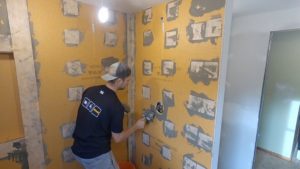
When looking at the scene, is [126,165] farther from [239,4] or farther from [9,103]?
[239,4]

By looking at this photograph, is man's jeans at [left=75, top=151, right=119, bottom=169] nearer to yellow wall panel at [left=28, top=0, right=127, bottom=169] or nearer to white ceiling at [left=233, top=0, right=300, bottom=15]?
yellow wall panel at [left=28, top=0, right=127, bottom=169]

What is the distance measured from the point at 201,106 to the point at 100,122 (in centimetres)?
79

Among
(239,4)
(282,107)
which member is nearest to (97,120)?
(239,4)

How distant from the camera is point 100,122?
4.28 feet

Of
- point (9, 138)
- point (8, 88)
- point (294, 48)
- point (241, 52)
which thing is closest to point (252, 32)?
point (241, 52)

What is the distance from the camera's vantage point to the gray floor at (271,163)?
2508mm

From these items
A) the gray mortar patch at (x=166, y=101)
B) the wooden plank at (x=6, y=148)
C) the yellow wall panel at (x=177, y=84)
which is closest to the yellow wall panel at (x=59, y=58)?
the wooden plank at (x=6, y=148)

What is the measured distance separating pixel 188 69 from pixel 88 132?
93cm

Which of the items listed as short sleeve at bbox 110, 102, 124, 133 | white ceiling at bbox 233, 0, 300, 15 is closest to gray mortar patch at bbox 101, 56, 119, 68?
short sleeve at bbox 110, 102, 124, 133

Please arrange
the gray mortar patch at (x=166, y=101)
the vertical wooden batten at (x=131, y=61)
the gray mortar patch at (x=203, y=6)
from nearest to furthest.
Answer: the gray mortar patch at (x=203, y=6) < the gray mortar patch at (x=166, y=101) < the vertical wooden batten at (x=131, y=61)

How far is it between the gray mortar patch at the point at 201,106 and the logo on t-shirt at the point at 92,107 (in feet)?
2.33

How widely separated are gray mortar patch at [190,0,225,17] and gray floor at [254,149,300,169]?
2500mm

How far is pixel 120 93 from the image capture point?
1902mm

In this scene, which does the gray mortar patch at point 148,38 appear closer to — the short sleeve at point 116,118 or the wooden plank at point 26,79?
the short sleeve at point 116,118
